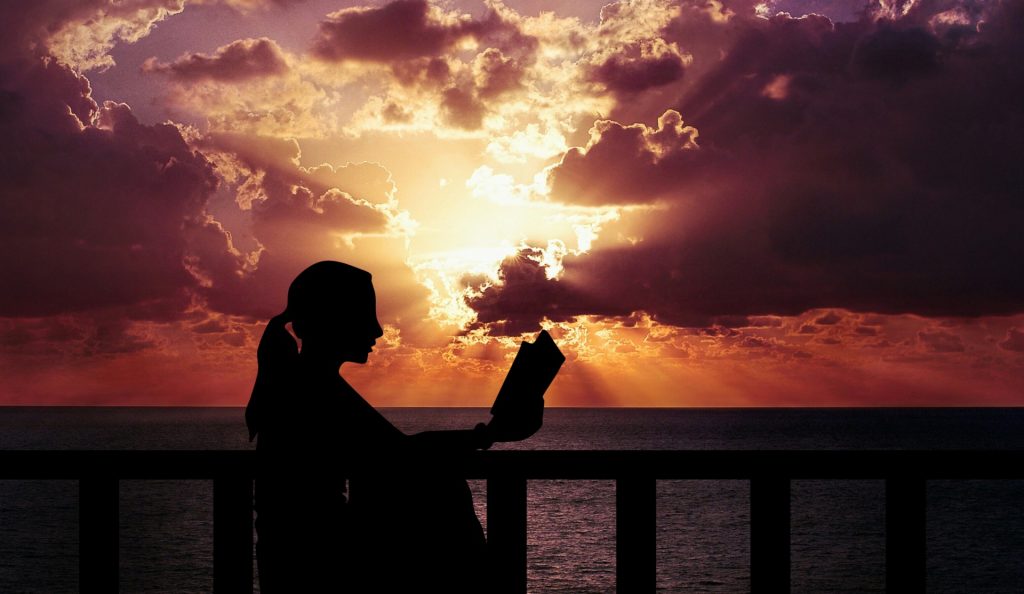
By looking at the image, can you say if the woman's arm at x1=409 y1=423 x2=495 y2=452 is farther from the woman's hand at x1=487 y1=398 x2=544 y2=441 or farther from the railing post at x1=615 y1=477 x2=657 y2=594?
the railing post at x1=615 y1=477 x2=657 y2=594

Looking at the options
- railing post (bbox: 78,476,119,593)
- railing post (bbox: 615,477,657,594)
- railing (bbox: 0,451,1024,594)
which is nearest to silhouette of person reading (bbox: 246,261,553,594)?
railing (bbox: 0,451,1024,594)

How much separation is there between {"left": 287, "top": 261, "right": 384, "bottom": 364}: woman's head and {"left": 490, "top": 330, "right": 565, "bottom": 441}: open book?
0.45 m

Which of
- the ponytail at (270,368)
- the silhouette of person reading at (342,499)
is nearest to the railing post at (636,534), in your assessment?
the silhouette of person reading at (342,499)

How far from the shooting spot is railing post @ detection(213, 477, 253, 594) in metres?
2.98

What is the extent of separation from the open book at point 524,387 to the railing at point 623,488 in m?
0.49

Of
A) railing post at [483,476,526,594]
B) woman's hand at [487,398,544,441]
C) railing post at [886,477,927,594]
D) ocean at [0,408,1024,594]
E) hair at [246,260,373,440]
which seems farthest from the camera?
ocean at [0,408,1024,594]

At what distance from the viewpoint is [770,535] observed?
116 inches

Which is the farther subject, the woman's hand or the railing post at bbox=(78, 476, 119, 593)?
the railing post at bbox=(78, 476, 119, 593)

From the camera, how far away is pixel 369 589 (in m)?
2.47

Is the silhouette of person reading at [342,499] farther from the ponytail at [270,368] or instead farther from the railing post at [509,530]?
the railing post at [509,530]

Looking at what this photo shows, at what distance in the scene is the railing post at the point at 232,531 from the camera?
2.98m

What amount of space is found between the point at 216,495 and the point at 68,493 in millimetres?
110062

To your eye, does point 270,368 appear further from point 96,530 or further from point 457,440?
point 96,530

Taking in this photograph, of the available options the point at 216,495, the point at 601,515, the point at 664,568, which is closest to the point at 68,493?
the point at 601,515
